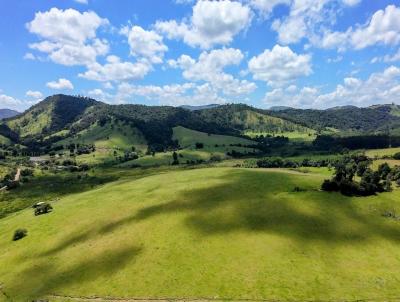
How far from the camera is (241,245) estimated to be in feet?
359

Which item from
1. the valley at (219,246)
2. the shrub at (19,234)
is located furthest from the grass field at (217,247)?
the shrub at (19,234)

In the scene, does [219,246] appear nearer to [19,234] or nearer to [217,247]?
[217,247]

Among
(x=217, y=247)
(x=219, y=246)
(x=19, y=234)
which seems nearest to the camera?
(x=217, y=247)

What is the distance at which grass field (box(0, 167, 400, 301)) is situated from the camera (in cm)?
9044

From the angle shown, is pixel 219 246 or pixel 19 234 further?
pixel 19 234

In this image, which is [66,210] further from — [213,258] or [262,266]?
[262,266]

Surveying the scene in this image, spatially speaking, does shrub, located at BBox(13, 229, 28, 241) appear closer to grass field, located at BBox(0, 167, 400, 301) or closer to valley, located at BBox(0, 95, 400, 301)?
grass field, located at BBox(0, 167, 400, 301)

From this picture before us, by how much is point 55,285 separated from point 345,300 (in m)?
71.1

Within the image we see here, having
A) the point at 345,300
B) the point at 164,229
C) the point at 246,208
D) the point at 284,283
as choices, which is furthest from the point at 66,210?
the point at 345,300

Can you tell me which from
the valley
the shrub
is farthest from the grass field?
the shrub

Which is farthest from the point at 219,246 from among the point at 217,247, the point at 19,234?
the point at 19,234

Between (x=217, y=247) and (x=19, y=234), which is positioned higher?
(x=217, y=247)

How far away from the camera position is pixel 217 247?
109m

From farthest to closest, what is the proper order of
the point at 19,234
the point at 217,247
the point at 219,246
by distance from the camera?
the point at 19,234
the point at 219,246
the point at 217,247
